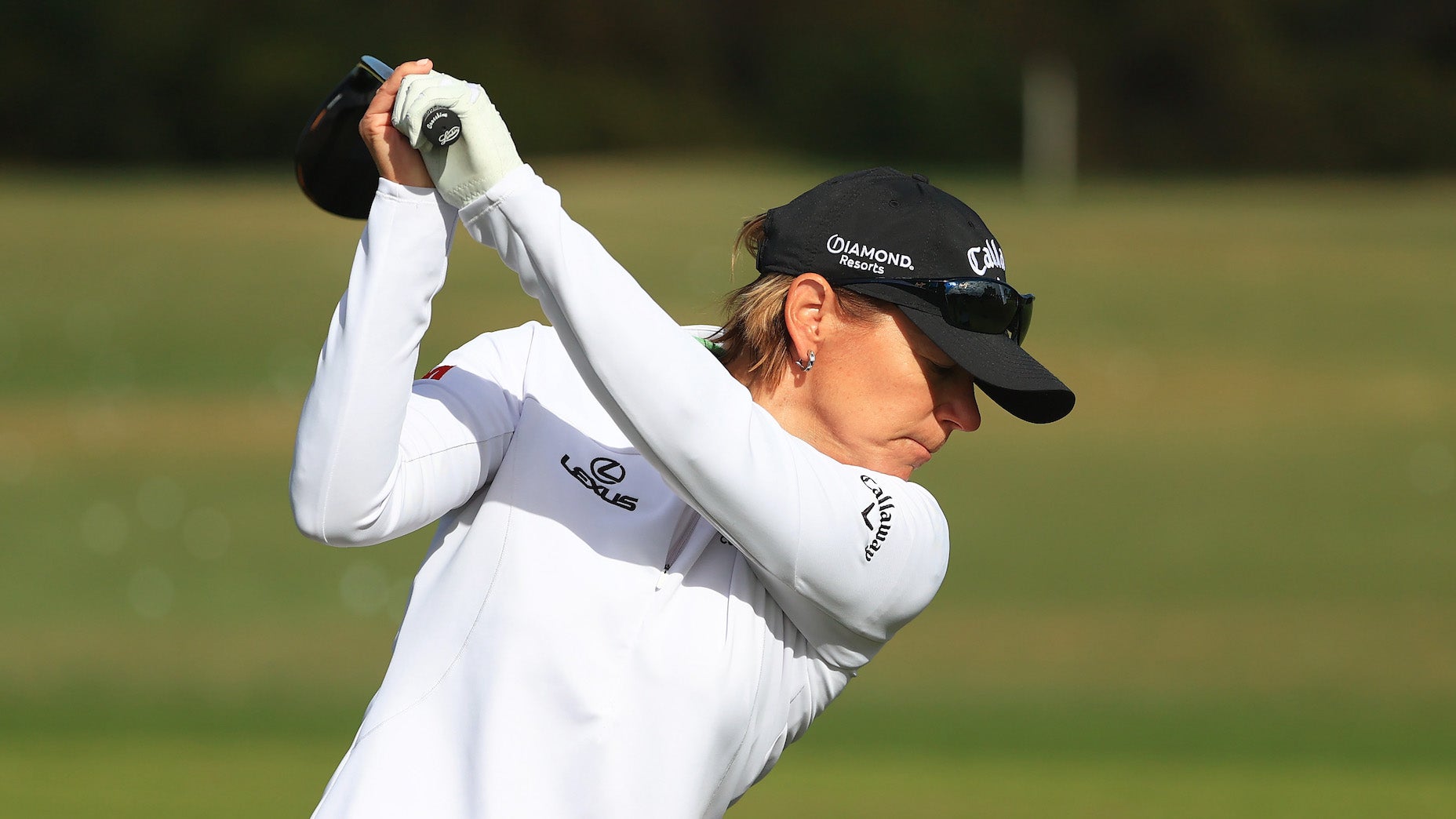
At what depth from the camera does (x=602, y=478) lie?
200 cm

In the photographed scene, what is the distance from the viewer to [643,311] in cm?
172

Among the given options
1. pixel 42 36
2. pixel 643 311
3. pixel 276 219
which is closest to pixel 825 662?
pixel 643 311

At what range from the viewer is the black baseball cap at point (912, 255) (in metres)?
2.00

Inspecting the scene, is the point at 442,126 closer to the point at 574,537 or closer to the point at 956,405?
the point at 574,537

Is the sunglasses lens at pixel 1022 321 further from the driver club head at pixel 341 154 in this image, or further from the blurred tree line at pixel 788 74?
the blurred tree line at pixel 788 74

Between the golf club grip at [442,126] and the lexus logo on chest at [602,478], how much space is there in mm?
430

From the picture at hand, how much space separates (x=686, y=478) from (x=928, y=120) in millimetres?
34988

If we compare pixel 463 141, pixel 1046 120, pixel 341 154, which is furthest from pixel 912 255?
pixel 1046 120

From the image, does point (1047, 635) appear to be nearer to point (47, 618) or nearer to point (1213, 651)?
point (1213, 651)

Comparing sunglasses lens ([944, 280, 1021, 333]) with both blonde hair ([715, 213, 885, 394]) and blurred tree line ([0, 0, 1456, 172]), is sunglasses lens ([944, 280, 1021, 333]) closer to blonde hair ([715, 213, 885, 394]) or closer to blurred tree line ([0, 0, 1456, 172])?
blonde hair ([715, 213, 885, 394])

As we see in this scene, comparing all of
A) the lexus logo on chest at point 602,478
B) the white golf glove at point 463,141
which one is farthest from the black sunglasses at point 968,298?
the white golf glove at point 463,141

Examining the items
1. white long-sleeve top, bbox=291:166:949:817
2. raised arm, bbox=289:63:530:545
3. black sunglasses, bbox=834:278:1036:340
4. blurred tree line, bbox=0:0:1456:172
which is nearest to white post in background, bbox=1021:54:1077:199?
blurred tree line, bbox=0:0:1456:172

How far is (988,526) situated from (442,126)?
35.3 ft

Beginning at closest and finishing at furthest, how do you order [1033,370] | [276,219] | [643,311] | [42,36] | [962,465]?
[643,311] < [1033,370] < [962,465] < [276,219] < [42,36]
